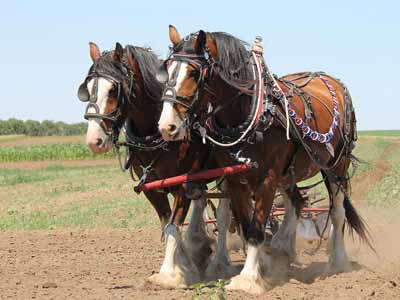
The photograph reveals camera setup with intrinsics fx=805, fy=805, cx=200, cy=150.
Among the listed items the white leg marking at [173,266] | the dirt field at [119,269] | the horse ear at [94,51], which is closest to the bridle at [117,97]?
the horse ear at [94,51]

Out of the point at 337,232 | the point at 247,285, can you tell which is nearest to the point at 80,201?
the point at 337,232

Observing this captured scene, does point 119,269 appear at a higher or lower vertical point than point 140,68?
lower

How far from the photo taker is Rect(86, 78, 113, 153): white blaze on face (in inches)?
248

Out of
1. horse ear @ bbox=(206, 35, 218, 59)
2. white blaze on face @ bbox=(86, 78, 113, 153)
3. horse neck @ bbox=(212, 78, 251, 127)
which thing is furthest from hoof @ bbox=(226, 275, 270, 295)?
horse ear @ bbox=(206, 35, 218, 59)

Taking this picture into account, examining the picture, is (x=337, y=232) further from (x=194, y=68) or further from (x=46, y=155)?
(x=46, y=155)

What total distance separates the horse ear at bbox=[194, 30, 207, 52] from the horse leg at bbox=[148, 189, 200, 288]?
50.9 inches

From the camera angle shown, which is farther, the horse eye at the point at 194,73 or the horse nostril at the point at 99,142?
the horse nostril at the point at 99,142

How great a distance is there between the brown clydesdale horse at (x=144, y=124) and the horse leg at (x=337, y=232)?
A: 5.15 ft

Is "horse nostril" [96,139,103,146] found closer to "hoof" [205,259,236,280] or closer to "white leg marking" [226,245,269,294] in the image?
"white leg marking" [226,245,269,294]

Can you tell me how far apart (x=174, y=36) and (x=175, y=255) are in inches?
73.5

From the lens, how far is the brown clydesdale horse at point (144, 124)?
21.4 feet

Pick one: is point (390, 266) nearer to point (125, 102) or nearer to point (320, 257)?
point (320, 257)

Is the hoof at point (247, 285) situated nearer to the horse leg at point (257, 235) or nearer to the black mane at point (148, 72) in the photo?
the horse leg at point (257, 235)

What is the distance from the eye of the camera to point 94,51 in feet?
22.9
